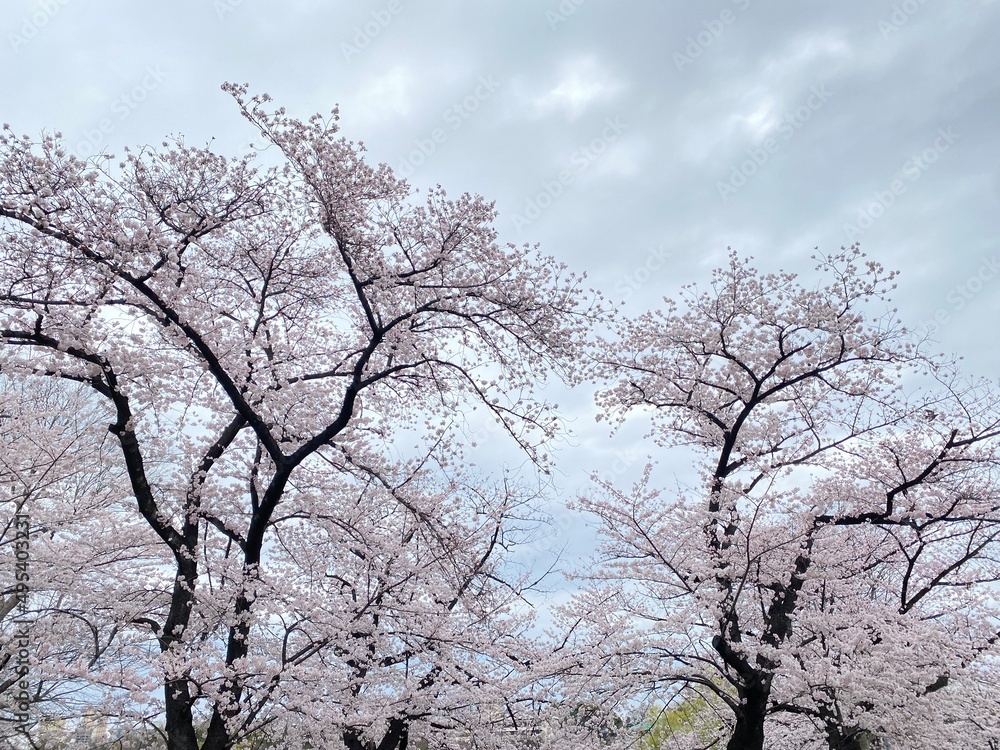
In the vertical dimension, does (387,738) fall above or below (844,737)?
above

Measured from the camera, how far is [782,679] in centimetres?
864

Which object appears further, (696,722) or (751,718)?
(696,722)

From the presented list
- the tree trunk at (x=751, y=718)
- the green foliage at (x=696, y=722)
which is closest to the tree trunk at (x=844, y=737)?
the tree trunk at (x=751, y=718)

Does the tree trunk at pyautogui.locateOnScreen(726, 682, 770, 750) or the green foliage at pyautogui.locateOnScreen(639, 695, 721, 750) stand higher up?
the green foliage at pyautogui.locateOnScreen(639, 695, 721, 750)

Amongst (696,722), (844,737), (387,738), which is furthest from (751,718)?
(696,722)

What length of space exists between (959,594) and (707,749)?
5127mm

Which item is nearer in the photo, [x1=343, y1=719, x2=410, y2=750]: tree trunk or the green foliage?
[x1=343, y1=719, x2=410, y2=750]: tree trunk

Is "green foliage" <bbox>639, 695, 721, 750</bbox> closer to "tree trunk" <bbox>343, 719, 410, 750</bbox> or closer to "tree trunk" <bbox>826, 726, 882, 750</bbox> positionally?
"tree trunk" <bbox>826, 726, 882, 750</bbox>

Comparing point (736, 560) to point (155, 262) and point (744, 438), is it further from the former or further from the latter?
point (155, 262)

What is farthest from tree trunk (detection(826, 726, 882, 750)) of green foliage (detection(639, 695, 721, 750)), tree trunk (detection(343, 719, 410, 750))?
tree trunk (detection(343, 719, 410, 750))

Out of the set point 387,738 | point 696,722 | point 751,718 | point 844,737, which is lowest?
point 844,737

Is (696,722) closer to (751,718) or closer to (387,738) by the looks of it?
(751,718)

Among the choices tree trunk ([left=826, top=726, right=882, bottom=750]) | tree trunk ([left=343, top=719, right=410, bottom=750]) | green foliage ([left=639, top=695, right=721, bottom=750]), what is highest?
green foliage ([left=639, top=695, right=721, bottom=750])

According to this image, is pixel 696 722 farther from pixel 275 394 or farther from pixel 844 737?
pixel 275 394
